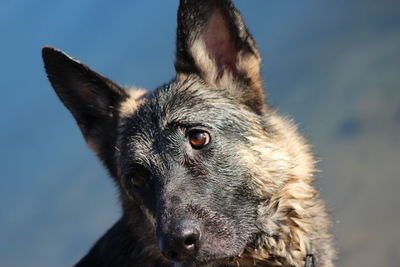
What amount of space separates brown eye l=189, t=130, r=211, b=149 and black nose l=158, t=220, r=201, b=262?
0.79 m

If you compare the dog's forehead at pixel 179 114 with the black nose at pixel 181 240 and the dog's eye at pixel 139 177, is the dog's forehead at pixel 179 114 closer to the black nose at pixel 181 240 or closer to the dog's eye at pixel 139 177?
the dog's eye at pixel 139 177

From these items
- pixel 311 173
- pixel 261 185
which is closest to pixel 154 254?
pixel 261 185

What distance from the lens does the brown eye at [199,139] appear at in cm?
507

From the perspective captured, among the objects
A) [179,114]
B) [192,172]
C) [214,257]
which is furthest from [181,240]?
[179,114]

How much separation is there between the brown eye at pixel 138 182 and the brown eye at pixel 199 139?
60 centimetres

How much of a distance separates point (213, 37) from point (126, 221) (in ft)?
6.72

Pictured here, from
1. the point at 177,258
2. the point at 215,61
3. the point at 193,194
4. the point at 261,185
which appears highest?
the point at 215,61

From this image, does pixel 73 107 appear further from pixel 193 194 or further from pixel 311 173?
Result: pixel 311 173

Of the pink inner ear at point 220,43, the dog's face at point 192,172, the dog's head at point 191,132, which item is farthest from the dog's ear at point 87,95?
the pink inner ear at point 220,43

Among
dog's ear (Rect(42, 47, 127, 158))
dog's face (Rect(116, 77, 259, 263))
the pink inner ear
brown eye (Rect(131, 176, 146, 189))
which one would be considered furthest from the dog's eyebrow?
dog's ear (Rect(42, 47, 127, 158))

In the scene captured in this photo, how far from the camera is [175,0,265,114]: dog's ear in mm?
5453

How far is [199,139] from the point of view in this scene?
5.10 meters

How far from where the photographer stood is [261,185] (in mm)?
5070

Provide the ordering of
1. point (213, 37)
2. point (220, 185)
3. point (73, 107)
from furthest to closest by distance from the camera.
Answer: point (73, 107)
point (213, 37)
point (220, 185)
